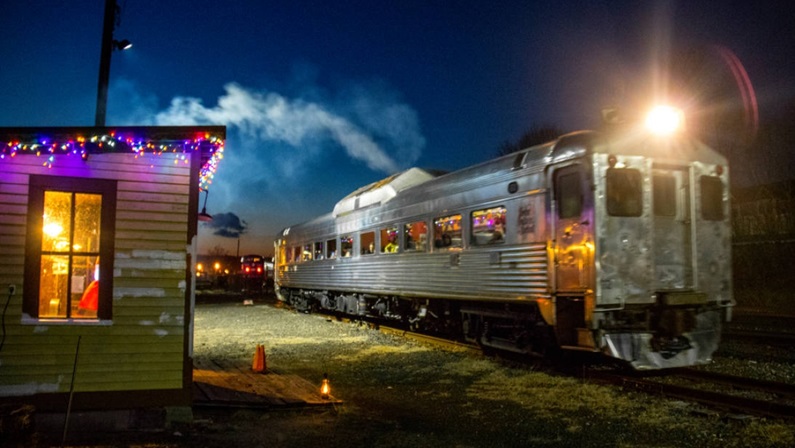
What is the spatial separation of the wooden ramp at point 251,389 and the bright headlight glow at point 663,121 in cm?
596

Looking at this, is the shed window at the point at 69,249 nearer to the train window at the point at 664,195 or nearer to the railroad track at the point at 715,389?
the railroad track at the point at 715,389

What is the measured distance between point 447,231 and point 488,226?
147 centimetres

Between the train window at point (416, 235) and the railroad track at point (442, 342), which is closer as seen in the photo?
the railroad track at point (442, 342)

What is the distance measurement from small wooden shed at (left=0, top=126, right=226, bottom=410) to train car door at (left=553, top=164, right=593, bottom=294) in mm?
4779

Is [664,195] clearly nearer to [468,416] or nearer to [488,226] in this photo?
[488,226]

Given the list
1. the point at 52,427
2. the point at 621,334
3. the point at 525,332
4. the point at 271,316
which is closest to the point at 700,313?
the point at 621,334

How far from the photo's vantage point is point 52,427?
6559 millimetres

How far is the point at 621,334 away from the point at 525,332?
6.57 ft

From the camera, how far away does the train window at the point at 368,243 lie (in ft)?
52.5

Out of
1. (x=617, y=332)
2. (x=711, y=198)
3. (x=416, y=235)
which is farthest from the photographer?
(x=416, y=235)

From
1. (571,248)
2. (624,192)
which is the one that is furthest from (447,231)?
(624,192)

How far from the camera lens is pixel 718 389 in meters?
8.46

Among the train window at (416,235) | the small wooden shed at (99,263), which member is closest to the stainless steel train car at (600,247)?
the train window at (416,235)

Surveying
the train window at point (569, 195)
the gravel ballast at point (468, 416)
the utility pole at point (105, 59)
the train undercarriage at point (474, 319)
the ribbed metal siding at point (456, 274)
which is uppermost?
the utility pole at point (105, 59)
